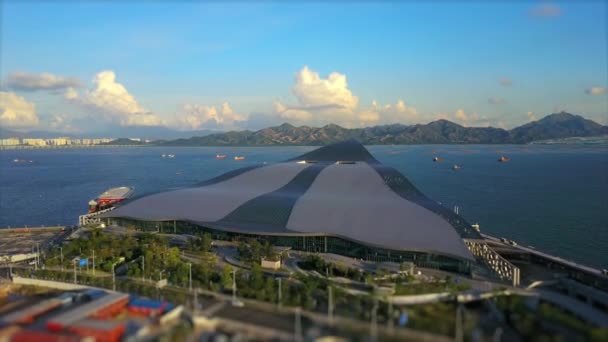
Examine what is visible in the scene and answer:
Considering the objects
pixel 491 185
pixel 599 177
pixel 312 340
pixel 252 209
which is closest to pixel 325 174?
pixel 252 209

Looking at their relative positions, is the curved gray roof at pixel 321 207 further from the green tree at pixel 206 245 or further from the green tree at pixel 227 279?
the green tree at pixel 227 279

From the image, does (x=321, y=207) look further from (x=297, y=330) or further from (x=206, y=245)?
(x=297, y=330)

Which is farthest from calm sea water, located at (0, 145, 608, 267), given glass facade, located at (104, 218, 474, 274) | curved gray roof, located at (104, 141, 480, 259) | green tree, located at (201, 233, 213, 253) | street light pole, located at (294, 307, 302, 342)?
street light pole, located at (294, 307, 302, 342)

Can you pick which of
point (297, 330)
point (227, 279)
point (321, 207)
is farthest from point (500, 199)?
point (297, 330)

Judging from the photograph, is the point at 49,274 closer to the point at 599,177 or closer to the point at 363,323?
the point at 363,323

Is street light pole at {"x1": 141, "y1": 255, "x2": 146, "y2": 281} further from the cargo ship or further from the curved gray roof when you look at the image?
the cargo ship
